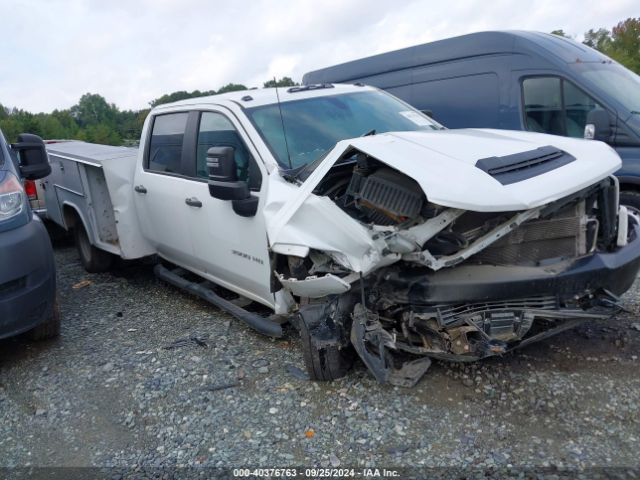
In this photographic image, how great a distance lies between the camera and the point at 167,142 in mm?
4750

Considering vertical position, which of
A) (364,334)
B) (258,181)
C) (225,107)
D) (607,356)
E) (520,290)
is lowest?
(607,356)

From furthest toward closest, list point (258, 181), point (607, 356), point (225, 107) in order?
1. point (225, 107)
2. point (258, 181)
3. point (607, 356)

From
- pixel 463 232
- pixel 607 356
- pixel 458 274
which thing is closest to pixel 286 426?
pixel 458 274

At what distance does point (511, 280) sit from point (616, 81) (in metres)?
4.13

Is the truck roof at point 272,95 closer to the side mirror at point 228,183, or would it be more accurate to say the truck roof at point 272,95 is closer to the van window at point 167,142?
the van window at point 167,142

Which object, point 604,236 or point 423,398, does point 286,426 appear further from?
point 604,236

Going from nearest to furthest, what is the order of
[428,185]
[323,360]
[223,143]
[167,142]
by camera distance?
1. [428,185]
2. [323,360]
3. [223,143]
4. [167,142]

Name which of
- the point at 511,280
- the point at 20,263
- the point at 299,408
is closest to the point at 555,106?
the point at 511,280

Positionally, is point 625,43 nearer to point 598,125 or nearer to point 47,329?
point 598,125

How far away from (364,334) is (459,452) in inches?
30.0

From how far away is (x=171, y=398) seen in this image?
11.0 feet

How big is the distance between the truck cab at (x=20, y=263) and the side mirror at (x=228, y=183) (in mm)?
1349

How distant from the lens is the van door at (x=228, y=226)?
366 centimetres

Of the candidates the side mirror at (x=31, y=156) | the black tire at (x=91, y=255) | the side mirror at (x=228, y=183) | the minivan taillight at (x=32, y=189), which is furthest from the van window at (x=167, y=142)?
the minivan taillight at (x=32, y=189)
